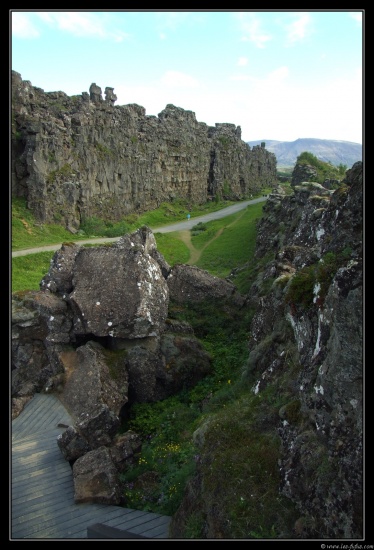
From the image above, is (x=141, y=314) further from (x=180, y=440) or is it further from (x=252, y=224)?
(x=252, y=224)

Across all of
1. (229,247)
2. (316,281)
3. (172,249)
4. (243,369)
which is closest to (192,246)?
(172,249)

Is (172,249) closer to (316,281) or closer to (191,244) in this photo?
(191,244)

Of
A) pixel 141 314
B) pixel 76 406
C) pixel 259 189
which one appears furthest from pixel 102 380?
pixel 259 189

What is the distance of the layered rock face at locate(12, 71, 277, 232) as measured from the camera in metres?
33.8

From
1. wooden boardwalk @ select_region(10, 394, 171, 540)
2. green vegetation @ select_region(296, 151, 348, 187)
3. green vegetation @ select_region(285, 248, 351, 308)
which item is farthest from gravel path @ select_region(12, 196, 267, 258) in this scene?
green vegetation @ select_region(285, 248, 351, 308)

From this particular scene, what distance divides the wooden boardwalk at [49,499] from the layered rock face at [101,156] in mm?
24479

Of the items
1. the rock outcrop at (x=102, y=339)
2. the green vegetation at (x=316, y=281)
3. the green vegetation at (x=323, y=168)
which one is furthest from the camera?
the green vegetation at (x=323, y=168)

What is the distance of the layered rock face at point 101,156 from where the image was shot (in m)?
33.8

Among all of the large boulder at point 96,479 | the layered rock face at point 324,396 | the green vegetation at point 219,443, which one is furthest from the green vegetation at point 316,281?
the large boulder at point 96,479

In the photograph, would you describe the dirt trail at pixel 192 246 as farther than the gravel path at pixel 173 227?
Yes

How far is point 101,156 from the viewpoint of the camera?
41.0 meters

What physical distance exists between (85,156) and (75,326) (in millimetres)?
27686

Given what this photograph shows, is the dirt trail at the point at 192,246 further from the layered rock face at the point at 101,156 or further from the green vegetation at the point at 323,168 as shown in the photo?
the green vegetation at the point at 323,168

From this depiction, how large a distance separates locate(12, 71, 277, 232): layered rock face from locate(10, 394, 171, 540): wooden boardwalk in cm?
2448
